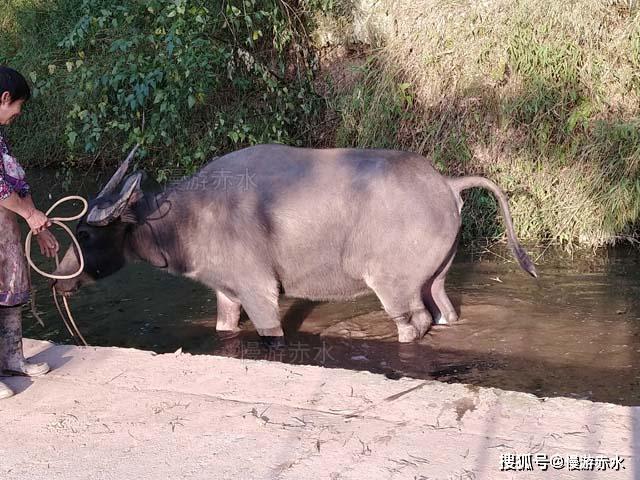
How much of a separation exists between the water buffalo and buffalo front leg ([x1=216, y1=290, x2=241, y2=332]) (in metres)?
0.33

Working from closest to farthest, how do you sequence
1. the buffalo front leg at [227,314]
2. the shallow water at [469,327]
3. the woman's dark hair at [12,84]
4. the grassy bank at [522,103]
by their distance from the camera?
the woman's dark hair at [12,84]
the shallow water at [469,327]
the buffalo front leg at [227,314]
the grassy bank at [522,103]

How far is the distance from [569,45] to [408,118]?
77.0 inches

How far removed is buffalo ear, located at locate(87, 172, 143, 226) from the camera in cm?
548

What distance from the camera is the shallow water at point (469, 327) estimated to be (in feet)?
17.4

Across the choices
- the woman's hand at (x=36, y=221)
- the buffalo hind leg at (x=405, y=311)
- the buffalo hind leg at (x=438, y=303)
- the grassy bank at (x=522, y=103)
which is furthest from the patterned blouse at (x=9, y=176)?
the grassy bank at (x=522, y=103)

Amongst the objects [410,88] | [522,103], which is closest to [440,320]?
[522,103]

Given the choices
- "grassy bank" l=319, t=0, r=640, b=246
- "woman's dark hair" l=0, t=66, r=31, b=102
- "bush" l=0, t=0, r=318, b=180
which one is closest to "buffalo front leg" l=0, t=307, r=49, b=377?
"woman's dark hair" l=0, t=66, r=31, b=102

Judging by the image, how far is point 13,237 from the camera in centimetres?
416

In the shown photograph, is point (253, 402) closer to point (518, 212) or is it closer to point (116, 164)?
point (518, 212)

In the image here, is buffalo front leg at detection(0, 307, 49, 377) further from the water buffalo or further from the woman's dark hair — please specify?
the water buffalo

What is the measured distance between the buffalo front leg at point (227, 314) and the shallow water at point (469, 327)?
0.10 metres

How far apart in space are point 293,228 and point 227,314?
1.04 metres

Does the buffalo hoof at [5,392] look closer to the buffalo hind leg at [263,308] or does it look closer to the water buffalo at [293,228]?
the water buffalo at [293,228]

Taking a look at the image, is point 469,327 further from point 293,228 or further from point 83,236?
point 83,236
